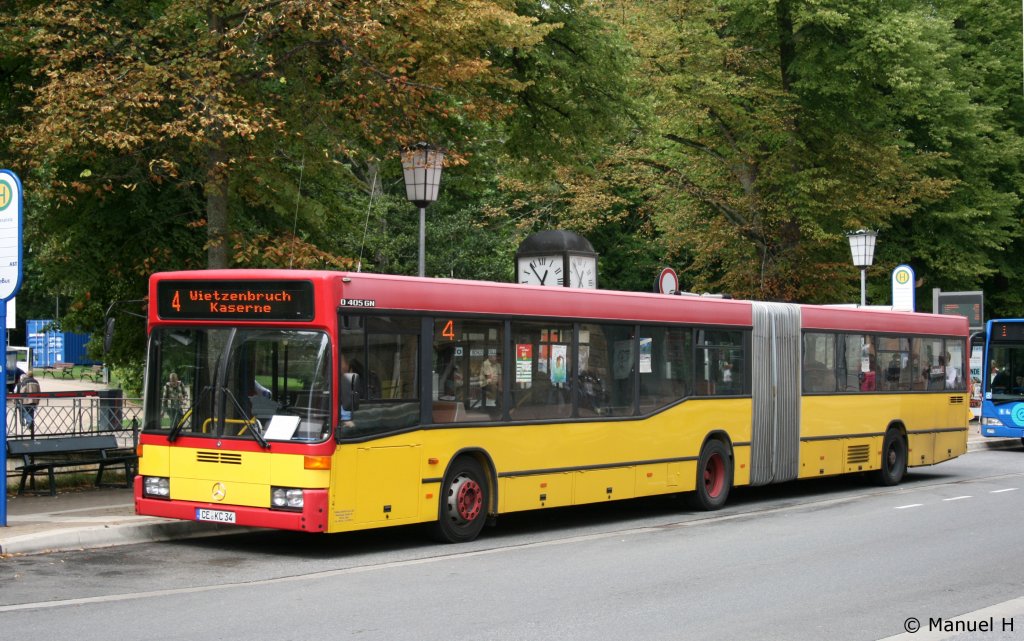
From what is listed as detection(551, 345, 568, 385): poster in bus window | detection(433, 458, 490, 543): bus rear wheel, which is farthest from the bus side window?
detection(433, 458, 490, 543): bus rear wheel

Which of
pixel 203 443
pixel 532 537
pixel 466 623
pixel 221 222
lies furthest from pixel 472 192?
pixel 466 623

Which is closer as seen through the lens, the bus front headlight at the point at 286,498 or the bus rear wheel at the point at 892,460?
the bus front headlight at the point at 286,498

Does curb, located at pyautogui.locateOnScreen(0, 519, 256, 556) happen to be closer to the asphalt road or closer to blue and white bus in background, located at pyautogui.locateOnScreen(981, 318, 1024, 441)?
the asphalt road

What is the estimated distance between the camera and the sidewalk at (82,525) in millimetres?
12820

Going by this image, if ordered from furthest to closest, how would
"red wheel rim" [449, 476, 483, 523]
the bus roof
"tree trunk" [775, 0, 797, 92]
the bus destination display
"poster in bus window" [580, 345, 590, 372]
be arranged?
1. "tree trunk" [775, 0, 797, 92]
2. "poster in bus window" [580, 345, 590, 372]
3. "red wheel rim" [449, 476, 483, 523]
4. the bus roof
5. the bus destination display

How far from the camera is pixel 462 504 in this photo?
14297mm

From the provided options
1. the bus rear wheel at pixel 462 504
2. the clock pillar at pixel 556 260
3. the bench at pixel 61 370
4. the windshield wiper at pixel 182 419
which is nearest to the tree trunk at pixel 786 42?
the clock pillar at pixel 556 260

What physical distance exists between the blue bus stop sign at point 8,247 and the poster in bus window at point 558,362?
589 cm

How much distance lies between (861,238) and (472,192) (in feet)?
41.4

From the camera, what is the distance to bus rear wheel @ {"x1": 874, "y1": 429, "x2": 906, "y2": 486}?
22.5 meters

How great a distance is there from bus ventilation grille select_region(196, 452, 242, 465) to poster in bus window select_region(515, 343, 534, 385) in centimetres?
350

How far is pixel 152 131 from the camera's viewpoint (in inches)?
657

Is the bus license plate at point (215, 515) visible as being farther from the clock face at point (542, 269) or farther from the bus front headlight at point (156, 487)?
the clock face at point (542, 269)

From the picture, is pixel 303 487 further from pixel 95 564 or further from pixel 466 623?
pixel 466 623
